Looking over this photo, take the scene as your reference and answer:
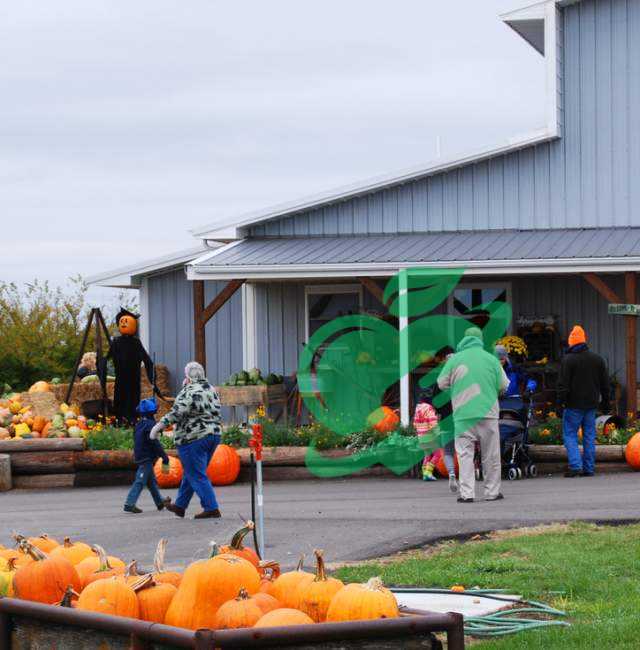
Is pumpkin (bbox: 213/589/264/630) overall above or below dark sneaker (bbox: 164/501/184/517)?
above

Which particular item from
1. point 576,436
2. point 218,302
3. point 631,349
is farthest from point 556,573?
point 218,302

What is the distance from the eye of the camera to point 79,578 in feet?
20.9

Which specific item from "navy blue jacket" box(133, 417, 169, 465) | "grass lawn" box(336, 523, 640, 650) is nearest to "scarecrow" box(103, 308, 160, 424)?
"navy blue jacket" box(133, 417, 169, 465)

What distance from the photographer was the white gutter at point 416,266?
19.2 metres

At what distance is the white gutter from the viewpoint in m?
19.2

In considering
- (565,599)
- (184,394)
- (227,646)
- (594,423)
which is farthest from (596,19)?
(227,646)

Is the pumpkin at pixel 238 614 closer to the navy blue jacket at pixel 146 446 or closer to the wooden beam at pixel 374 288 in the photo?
the navy blue jacket at pixel 146 446

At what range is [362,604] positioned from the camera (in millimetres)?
5234

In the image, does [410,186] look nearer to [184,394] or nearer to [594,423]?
[594,423]

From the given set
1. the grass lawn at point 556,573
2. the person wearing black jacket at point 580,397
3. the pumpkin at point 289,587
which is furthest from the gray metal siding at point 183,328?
the pumpkin at point 289,587

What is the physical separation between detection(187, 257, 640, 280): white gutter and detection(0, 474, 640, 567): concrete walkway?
344 centimetres

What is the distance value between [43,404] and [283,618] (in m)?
16.9

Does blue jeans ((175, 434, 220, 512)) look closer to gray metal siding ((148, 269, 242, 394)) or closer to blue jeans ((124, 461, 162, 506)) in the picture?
blue jeans ((124, 461, 162, 506))

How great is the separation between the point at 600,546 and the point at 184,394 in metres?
4.87
